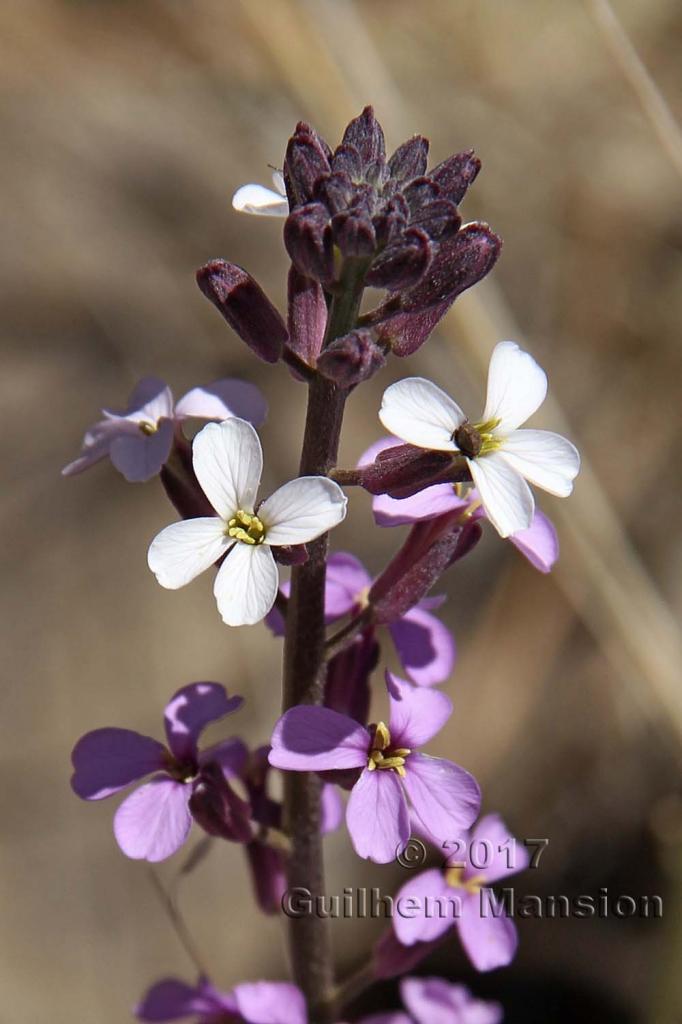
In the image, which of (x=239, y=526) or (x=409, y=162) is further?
(x=409, y=162)

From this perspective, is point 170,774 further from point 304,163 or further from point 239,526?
point 304,163

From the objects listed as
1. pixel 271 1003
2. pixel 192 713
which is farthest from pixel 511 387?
pixel 271 1003

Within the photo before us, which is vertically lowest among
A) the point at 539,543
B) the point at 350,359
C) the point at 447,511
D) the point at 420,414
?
the point at 539,543

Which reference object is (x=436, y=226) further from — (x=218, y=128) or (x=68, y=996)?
(x=218, y=128)

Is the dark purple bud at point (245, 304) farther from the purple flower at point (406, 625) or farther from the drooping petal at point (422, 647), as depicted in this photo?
the drooping petal at point (422, 647)

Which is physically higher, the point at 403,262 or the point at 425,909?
the point at 403,262

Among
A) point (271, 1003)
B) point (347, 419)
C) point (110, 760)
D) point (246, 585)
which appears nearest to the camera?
point (246, 585)

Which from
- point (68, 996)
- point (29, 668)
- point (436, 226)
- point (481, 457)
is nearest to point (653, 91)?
point (436, 226)
